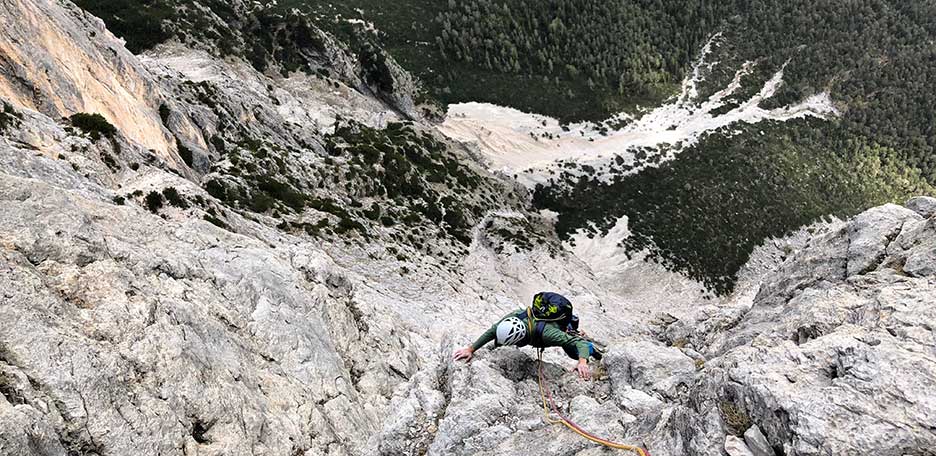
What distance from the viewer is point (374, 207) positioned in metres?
47.9

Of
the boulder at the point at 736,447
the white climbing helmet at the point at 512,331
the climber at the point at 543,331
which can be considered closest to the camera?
the boulder at the point at 736,447

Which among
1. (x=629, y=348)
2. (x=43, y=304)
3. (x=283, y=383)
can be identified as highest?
(x=43, y=304)

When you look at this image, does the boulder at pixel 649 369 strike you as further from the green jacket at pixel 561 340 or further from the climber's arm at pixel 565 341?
the green jacket at pixel 561 340

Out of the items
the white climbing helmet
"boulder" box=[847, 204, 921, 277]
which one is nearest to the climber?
the white climbing helmet

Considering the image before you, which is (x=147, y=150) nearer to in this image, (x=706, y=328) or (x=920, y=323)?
(x=706, y=328)

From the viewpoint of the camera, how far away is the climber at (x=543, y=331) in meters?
13.0

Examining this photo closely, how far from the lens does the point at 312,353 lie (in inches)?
758

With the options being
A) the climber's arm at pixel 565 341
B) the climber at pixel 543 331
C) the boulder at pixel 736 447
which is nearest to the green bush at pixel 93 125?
the climber at pixel 543 331

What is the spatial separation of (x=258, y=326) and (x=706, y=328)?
69.2ft

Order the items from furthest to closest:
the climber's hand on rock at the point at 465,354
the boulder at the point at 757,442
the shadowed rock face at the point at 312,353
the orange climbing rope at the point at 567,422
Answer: the climber's hand on rock at the point at 465,354 < the orange climbing rope at the point at 567,422 < the shadowed rock face at the point at 312,353 < the boulder at the point at 757,442

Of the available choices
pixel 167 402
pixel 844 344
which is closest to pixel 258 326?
pixel 167 402

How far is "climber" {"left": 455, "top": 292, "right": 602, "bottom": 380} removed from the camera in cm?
1295

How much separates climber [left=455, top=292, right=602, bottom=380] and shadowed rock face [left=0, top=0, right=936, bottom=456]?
787 millimetres

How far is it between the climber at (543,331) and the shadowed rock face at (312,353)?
2.58ft
